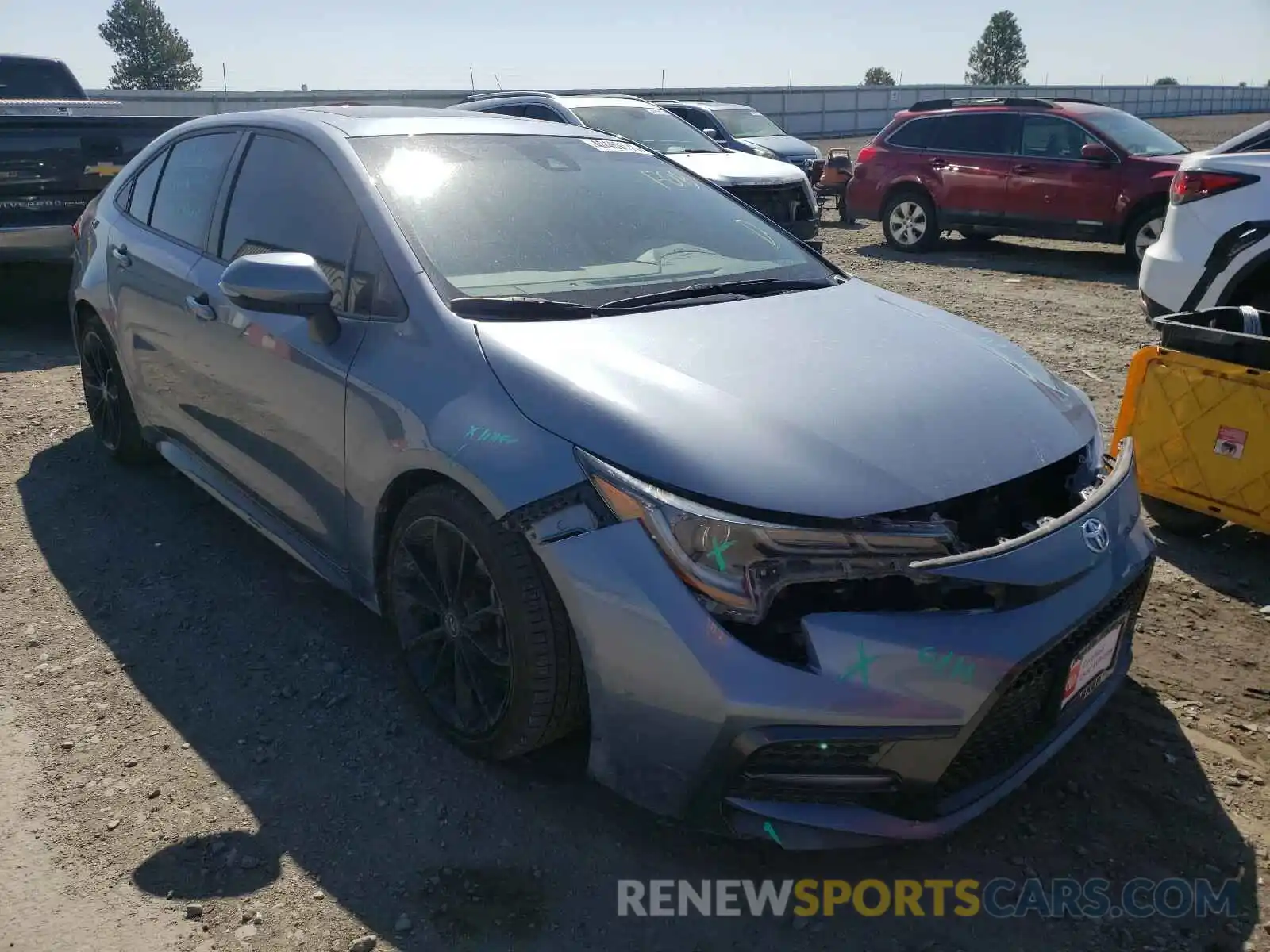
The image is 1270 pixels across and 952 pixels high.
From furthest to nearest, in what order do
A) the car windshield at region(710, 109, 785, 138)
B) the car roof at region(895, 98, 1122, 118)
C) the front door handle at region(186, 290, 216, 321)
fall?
the car windshield at region(710, 109, 785, 138) < the car roof at region(895, 98, 1122, 118) < the front door handle at region(186, 290, 216, 321)

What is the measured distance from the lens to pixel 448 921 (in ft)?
7.77

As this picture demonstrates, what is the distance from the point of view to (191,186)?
13.5 ft

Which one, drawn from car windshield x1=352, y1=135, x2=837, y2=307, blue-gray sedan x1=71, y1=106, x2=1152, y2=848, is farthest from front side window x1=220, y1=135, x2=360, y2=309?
car windshield x1=352, y1=135, x2=837, y2=307

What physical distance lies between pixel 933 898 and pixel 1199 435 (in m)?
2.45

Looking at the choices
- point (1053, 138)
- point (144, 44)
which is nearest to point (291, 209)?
point (1053, 138)

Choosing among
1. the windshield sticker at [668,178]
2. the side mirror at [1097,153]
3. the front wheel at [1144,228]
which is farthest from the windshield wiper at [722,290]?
the side mirror at [1097,153]

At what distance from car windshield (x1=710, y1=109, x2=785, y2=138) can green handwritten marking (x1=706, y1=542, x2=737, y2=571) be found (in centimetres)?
1425

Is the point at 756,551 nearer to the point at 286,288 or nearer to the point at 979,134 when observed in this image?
the point at 286,288

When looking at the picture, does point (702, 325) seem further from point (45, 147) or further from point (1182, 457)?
point (45, 147)

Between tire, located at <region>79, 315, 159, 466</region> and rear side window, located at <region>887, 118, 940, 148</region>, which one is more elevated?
rear side window, located at <region>887, 118, 940, 148</region>

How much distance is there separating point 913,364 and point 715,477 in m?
0.85

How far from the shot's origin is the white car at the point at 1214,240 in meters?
5.39

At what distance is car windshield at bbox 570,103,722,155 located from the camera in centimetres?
1090

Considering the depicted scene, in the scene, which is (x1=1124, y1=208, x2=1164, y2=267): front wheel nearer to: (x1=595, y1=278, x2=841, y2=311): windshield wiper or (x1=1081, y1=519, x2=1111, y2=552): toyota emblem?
(x1=595, y1=278, x2=841, y2=311): windshield wiper
